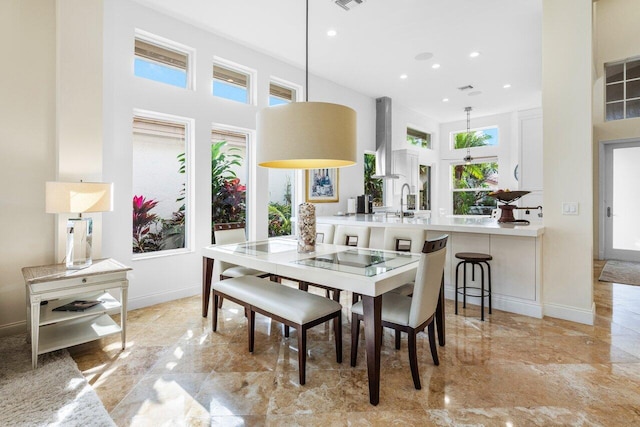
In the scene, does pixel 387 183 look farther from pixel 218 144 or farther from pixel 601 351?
pixel 601 351

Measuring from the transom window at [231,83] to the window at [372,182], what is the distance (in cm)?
277

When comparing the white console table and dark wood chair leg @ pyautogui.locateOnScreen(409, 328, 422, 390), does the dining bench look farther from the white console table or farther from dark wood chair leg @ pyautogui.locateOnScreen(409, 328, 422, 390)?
the white console table

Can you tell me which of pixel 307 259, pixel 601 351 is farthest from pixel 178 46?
pixel 601 351

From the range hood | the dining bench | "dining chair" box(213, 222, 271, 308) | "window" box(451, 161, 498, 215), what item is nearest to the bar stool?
the dining bench

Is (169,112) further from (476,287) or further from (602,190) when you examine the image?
(602,190)

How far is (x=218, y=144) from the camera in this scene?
14.6 feet

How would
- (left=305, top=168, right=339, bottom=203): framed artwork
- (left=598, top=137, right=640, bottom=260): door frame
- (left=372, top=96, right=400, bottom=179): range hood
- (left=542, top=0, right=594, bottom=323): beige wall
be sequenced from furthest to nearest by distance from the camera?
(left=372, top=96, right=400, bottom=179): range hood < (left=598, top=137, right=640, bottom=260): door frame < (left=305, top=168, right=339, bottom=203): framed artwork < (left=542, top=0, right=594, bottom=323): beige wall

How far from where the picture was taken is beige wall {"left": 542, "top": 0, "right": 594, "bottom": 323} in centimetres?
312

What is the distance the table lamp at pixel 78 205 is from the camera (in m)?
2.47

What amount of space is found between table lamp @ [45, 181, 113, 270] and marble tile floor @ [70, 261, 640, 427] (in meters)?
0.75

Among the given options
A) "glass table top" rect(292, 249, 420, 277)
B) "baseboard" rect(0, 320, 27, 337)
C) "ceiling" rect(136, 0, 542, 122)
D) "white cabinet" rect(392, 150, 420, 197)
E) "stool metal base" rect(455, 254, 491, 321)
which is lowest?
"baseboard" rect(0, 320, 27, 337)

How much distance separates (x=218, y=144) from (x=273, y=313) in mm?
2867

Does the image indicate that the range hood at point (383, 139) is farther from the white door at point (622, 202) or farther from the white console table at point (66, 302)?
the white console table at point (66, 302)

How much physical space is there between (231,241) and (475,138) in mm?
7203
